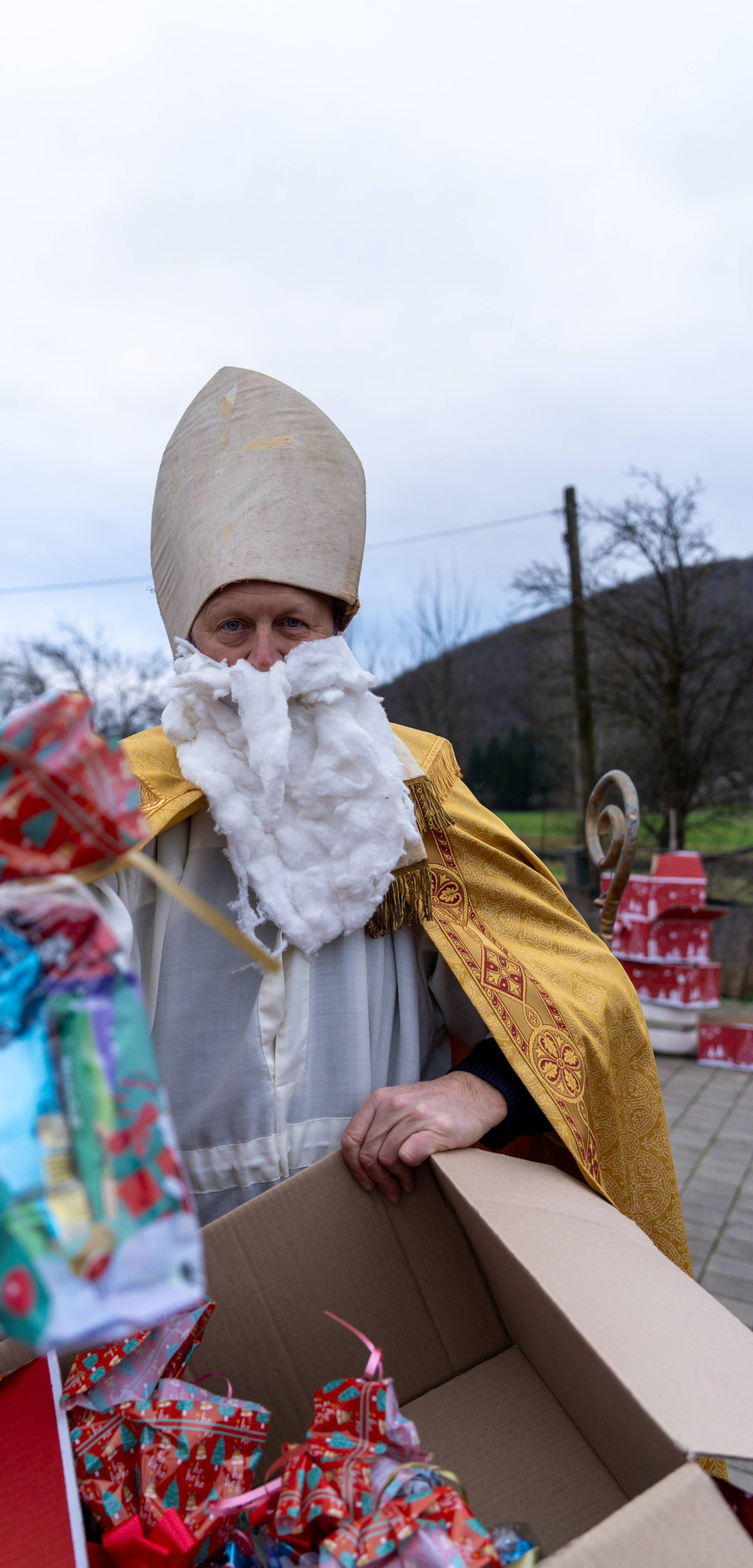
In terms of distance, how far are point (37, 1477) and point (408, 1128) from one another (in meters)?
0.55

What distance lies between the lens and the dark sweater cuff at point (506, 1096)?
1441 millimetres

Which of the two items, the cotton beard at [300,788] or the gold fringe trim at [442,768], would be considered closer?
the cotton beard at [300,788]

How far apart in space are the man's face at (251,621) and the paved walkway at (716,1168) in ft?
8.34

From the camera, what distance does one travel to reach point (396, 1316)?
127cm

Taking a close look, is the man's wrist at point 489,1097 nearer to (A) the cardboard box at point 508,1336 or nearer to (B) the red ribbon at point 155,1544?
(A) the cardboard box at point 508,1336

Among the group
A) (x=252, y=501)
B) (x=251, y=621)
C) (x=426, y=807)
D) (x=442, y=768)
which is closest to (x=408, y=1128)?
(x=426, y=807)

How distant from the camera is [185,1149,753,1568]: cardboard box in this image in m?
0.83

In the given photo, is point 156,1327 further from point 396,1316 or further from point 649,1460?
point 649,1460

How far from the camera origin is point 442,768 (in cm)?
175

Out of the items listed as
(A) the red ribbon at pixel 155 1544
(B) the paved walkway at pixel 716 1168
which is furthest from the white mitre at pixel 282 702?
(B) the paved walkway at pixel 716 1168

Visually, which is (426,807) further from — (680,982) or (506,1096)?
(680,982)

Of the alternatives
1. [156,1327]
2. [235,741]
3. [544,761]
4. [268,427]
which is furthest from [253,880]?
[544,761]

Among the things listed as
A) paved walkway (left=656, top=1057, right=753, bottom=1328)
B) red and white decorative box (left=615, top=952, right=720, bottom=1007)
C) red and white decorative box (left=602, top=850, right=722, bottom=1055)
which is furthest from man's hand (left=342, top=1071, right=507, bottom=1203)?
red and white decorative box (left=615, top=952, right=720, bottom=1007)

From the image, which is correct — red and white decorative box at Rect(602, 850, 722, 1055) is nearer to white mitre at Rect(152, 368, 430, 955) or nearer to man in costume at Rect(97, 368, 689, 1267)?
man in costume at Rect(97, 368, 689, 1267)
